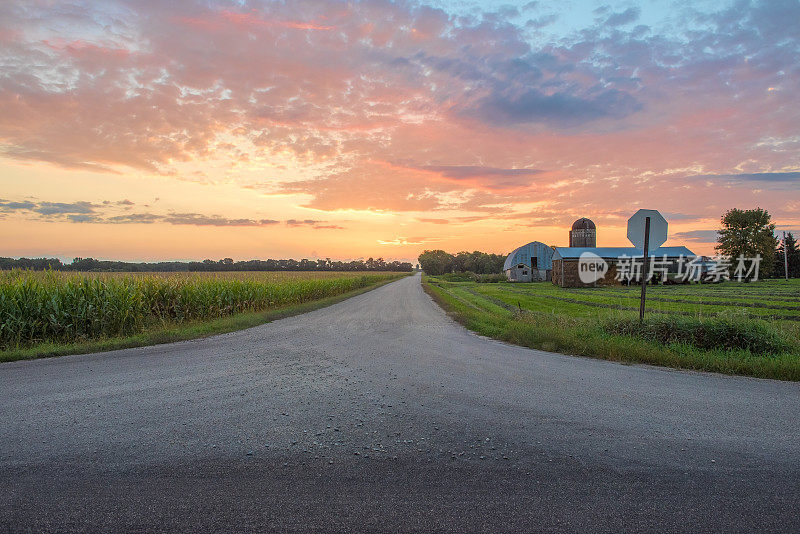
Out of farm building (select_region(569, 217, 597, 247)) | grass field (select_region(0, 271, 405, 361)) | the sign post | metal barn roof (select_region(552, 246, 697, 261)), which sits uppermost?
farm building (select_region(569, 217, 597, 247))

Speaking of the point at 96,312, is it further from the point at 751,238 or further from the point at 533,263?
the point at 751,238

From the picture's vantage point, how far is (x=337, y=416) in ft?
16.3

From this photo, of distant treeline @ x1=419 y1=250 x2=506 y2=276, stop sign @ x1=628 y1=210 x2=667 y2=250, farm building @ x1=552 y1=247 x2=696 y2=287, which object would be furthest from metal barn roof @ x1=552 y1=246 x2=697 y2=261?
distant treeline @ x1=419 y1=250 x2=506 y2=276

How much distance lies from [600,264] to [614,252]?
8.27 ft

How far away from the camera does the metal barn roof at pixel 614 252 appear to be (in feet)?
133

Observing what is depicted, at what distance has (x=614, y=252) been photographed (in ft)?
135

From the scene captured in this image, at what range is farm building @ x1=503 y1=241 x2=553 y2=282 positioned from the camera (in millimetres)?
55656

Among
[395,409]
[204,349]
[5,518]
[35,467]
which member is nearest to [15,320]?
[204,349]

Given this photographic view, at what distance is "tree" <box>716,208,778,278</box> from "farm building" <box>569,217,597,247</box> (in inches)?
773

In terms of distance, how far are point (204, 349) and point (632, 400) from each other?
353 inches

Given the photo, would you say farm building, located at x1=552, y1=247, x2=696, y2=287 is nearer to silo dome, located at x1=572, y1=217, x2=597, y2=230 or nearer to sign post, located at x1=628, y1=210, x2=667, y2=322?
silo dome, located at x1=572, y1=217, x2=597, y2=230

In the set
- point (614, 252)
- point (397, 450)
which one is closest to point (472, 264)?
point (614, 252)

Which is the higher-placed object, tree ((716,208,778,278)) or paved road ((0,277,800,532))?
tree ((716,208,778,278))

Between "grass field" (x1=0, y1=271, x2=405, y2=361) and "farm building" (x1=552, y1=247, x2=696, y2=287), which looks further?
"farm building" (x1=552, y1=247, x2=696, y2=287)
